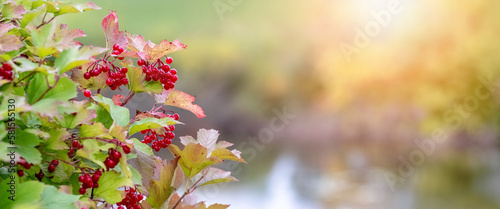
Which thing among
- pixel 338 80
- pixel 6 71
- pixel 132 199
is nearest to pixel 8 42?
pixel 6 71

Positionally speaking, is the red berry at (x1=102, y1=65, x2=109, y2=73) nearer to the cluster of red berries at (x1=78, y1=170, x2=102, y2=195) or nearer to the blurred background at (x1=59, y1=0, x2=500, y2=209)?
the cluster of red berries at (x1=78, y1=170, x2=102, y2=195)

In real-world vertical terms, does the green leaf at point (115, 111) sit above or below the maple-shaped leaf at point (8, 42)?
above

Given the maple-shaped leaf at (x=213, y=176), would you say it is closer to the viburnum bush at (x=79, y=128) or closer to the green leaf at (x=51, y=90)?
the viburnum bush at (x=79, y=128)

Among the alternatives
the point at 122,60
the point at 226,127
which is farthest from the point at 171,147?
the point at 226,127

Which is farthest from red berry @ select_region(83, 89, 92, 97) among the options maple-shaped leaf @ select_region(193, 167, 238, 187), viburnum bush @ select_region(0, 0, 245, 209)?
maple-shaped leaf @ select_region(193, 167, 238, 187)

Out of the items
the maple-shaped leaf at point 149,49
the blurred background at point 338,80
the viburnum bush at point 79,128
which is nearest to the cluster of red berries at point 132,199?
the viburnum bush at point 79,128

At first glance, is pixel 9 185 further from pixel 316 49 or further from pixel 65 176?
pixel 316 49
